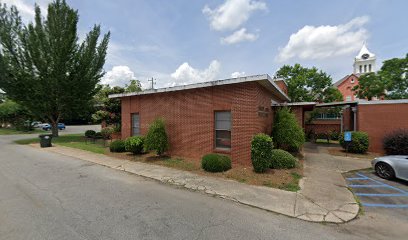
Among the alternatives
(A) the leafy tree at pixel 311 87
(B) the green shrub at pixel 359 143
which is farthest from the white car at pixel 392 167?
(A) the leafy tree at pixel 311 87

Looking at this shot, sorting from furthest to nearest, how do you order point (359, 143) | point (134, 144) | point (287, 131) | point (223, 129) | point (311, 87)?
point (311, 87) < point (359, 143) < point (134, 144) < point (287, 131) < point (223, 129)

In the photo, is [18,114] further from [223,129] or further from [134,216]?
[134,216]

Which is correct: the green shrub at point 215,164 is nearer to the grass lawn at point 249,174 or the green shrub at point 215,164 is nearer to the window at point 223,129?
the grass lawn at point 249,174

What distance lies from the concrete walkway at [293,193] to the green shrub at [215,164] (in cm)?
69

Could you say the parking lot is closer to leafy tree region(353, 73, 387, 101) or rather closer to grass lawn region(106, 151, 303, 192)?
grass lawn region(106, 151, 303, 192)

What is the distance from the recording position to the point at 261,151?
7.67 m

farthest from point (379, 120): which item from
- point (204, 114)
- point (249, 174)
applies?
point (204, 114)

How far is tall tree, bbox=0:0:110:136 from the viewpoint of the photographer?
62.2 feet

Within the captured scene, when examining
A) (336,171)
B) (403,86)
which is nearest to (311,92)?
(403,86)

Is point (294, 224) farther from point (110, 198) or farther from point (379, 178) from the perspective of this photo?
point (379, 178)

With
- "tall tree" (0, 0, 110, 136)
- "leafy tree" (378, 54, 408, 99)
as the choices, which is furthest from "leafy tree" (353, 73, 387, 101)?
"tall tree" (0, 0, 110, 136)

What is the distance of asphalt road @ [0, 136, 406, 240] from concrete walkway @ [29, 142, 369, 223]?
34cm

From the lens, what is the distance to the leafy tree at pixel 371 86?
78.9ft

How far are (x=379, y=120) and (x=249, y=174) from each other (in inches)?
451
